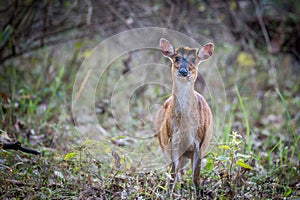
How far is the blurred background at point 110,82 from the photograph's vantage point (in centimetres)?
394

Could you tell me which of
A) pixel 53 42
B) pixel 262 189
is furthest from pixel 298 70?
pixel 262 189

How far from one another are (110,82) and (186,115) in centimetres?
348

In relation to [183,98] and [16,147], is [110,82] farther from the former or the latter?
[16,147]

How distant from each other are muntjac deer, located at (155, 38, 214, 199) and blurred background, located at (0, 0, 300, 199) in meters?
0.26

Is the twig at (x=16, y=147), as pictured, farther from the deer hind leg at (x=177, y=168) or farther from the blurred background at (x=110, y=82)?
the deer hind leg at (x=177, y=168)

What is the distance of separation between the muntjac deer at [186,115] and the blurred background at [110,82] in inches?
10.2

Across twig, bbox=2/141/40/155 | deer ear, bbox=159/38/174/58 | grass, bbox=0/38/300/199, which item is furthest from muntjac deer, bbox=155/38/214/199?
twig, bbox=2/141/40/155

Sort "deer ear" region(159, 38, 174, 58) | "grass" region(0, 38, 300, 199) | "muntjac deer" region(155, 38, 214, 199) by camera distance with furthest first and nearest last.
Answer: "deer ear" region(159, 38, 174, 58) < "muntjac deer" region(155, 38, 214, 199) < "grass" region(0, 38, 300, 199)

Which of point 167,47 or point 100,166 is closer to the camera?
point 167,47

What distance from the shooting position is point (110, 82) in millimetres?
7141

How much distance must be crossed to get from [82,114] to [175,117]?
2.39 meters

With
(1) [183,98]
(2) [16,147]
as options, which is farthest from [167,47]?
(2) [16,147]

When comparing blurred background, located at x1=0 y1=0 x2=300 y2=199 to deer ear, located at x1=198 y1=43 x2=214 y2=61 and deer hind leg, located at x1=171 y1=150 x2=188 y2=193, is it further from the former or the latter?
deer ear, located at x1=198 y1=43 x2=214 y2=61

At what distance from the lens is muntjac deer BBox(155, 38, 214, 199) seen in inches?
148
